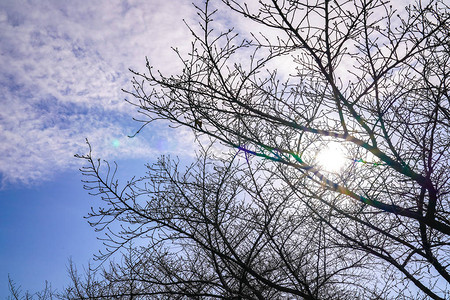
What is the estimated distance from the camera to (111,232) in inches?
180

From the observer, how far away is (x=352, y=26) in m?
3.60

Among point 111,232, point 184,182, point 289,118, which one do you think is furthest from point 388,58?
point 111,232

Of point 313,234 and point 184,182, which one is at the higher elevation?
point 184,182

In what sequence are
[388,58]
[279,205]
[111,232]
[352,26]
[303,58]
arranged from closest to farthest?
[352,26] < [388,58] < [303,58] < [111,232] < [279,205]

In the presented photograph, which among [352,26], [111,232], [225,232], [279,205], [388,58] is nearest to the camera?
[352,26]

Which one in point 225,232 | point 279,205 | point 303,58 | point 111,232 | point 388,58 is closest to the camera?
point 388,58

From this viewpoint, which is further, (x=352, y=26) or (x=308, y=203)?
(x=308, y=203)

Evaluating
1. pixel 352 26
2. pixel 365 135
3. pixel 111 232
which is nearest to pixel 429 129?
pixel 365 135

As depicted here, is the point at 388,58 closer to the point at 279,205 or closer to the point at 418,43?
the point at 418,43

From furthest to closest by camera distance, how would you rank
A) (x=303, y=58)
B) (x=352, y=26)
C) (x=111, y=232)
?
(x=111, y=232)
(x=303, y=58)
(x=352, y=26)

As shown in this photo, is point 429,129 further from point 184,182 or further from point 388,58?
point 184,182

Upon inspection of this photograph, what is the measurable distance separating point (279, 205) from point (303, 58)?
2.25 m

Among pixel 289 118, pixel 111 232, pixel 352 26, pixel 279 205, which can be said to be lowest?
pixel 111 232

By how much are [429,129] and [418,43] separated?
1.23 metres
